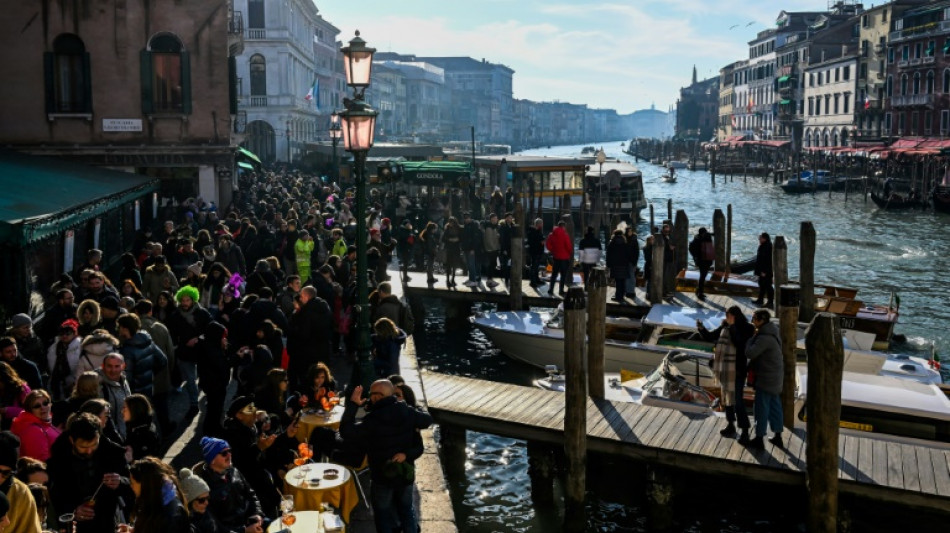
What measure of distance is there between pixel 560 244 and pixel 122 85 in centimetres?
1149

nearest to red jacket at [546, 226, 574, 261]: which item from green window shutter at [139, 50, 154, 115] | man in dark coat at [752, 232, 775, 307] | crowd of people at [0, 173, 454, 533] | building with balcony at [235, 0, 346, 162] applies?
man in dark coat at [752, 232, 775, 307]

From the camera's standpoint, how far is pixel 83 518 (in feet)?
19.2

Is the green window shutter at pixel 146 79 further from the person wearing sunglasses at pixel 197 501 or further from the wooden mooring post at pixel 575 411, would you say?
the person wearing sunglasses at pixel 197 501

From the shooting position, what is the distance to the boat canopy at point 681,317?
54.0 ft

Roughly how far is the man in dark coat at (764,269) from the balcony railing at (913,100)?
52592mm

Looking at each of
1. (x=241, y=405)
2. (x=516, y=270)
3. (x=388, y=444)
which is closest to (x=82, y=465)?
(x=241, y=405)

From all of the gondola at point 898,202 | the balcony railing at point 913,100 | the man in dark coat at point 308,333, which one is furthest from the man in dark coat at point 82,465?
the balcony railing at point 913,100

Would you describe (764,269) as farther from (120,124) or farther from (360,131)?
(120,124)

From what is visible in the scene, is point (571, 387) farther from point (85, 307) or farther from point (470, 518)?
point (85, 307)

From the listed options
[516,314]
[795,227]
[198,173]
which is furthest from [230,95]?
[795,227]

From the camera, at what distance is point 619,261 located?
735 inches

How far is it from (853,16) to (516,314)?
82.6 m

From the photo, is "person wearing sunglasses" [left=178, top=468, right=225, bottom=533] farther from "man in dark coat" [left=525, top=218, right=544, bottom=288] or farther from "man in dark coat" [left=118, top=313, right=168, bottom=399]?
"man in dark coat" [left=525, top=218, right=544, bottom=288]

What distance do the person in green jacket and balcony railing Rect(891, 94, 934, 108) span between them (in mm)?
59603
